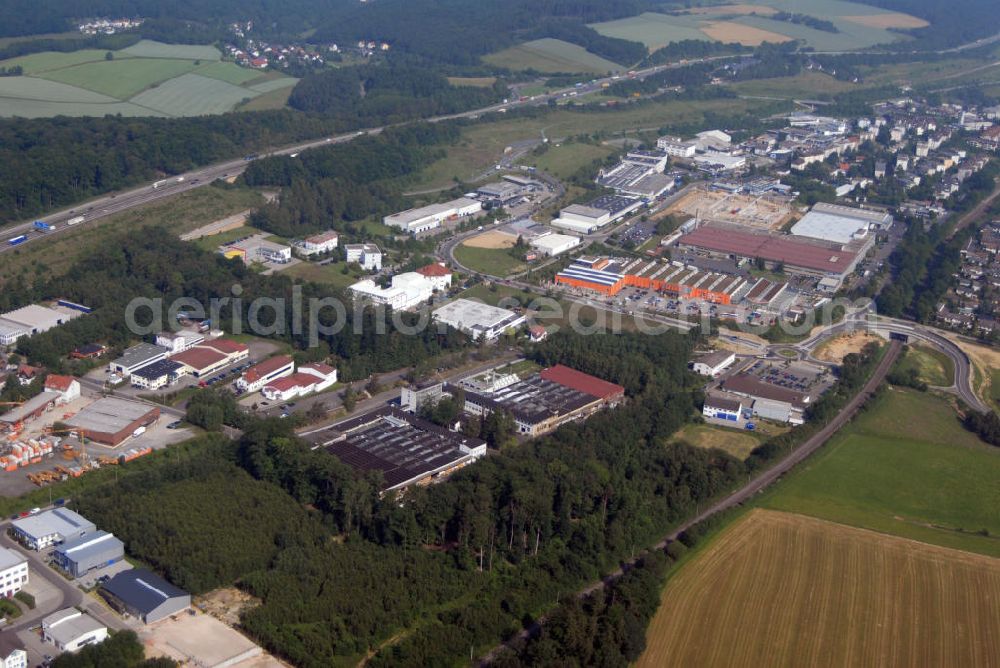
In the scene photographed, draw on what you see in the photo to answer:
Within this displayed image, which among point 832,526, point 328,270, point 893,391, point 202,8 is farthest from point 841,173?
point 202,8

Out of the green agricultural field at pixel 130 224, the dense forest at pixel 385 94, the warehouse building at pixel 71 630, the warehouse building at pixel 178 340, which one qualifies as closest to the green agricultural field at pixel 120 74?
the dense forest at pixel 385 94

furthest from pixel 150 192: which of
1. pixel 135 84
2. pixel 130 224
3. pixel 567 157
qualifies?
pixel 567 157

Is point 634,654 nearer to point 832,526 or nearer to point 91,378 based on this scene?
point 832,526

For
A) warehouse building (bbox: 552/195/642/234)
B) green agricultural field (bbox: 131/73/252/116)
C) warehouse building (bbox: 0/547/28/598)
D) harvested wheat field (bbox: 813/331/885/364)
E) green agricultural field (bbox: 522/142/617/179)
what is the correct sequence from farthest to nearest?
green agricultural field (bbox: 131/73/252/116) → green agricultural field (bbox: 522/142/617/179) → warehouse building (bbox: 552/195/642/234) → harvested wheat field (bbox: 813/331/885/364) → warehouse building (bbox: 0/547/28/598)

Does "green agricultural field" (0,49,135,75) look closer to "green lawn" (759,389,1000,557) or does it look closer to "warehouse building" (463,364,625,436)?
"warehouse building" (463,364,625,436)

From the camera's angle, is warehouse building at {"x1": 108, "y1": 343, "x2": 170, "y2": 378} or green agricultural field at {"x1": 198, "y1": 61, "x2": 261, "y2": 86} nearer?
warehouse building at {"x1": 108, "y1": 343, "x2": 170, "y2": 378}

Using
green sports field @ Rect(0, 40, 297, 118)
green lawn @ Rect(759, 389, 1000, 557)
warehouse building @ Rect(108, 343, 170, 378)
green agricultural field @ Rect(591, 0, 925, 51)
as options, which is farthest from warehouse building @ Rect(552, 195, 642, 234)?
green agricultural field @ Rect(591, 0, 925, 51)
